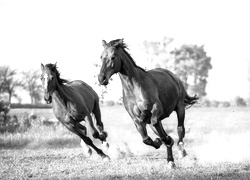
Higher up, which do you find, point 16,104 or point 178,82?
point 178,82

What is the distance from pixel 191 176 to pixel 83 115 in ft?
14.8

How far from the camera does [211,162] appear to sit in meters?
10.3

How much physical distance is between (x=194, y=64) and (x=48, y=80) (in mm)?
46049

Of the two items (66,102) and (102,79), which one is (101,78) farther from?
(66,102)

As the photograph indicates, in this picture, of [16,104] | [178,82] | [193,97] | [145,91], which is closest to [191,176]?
[145,91]

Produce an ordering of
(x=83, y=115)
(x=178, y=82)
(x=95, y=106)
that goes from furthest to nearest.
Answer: (x=95, y=106), (x=83, y=115), (x=178, y=82)

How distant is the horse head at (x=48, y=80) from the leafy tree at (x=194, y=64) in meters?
42.1

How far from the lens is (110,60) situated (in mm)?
8531

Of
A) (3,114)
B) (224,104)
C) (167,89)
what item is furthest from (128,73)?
(224,104)

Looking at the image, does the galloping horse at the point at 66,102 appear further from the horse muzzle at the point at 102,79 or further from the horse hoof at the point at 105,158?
the horse muzzle at the point at 102,79

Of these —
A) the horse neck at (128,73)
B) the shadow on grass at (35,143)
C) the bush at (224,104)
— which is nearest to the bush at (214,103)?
the bush at (224,104)

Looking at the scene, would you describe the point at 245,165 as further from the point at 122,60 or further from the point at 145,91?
the point at 122,60

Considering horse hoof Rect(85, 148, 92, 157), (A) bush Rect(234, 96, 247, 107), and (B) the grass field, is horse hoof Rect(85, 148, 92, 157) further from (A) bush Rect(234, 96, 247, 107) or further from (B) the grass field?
(A) bush Rect(234, 96, 247, 107)

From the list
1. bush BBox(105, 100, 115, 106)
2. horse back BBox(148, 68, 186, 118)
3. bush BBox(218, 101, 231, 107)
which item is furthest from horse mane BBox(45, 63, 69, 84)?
bush BBox(218, 101, 231, 107)
